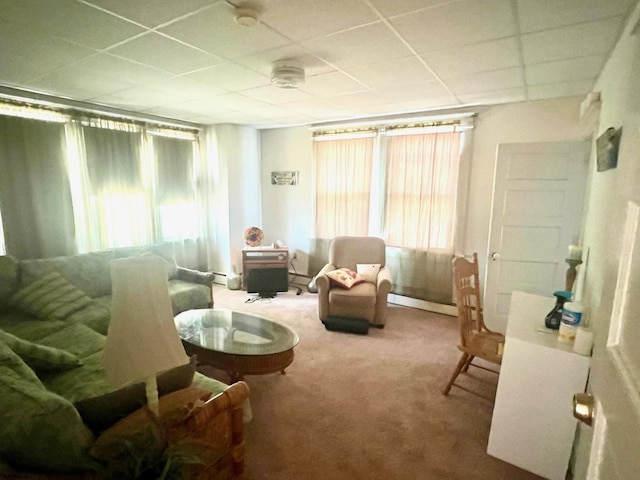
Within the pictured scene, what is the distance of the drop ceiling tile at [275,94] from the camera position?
2947mm

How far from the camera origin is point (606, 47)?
1.96 m

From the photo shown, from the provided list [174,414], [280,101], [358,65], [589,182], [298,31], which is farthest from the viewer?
[280,101]

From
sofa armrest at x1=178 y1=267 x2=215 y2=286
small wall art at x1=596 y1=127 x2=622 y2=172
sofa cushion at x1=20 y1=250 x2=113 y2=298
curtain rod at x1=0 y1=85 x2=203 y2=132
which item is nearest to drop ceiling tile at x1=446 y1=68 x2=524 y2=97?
small wall art at x1=596 y1=127 x2=622 y2=172

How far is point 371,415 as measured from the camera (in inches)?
84.9

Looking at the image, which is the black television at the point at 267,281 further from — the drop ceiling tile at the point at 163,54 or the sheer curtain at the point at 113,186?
the drop ceiling tile at the point at 163,54

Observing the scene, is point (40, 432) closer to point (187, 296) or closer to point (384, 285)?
point (187, 296)

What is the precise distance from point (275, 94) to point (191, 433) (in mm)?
2891

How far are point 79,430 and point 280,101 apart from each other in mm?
3176

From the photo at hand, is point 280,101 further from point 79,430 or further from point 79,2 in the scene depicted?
point 79,430

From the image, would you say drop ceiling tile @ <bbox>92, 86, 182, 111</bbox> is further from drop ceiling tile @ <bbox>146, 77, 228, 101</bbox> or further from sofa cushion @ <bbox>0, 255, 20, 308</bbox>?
sofa cushion @ <bbox>0, 255, 20, 308</bbox>

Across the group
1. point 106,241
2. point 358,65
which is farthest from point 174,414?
point 106,241

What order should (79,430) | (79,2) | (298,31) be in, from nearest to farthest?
1. (79,430)
2. (79,2)
3. (298,31)

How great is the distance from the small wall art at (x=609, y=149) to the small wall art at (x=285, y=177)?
375cm

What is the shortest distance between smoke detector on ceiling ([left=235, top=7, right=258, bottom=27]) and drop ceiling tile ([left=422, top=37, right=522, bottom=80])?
119cm
